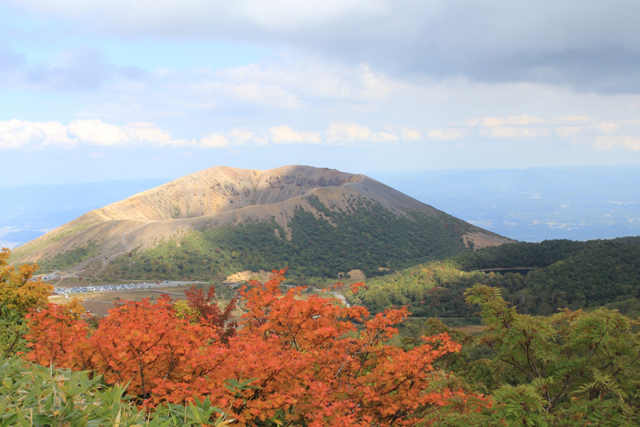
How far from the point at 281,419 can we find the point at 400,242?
367 ft

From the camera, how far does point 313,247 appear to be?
114375 millimetres

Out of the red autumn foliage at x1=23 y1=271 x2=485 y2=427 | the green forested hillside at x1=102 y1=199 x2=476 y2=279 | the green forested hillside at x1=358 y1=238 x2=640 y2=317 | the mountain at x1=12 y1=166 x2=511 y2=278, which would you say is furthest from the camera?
the mountain at x1=12 y1=166 x2=511 y2=278

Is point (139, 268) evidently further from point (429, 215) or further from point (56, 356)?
point (56, 356)

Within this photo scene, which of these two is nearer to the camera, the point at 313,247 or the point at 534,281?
the point at 534,281

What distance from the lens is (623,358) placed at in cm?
971

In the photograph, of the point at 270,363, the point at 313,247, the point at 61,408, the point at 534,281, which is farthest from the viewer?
the point at 313,247

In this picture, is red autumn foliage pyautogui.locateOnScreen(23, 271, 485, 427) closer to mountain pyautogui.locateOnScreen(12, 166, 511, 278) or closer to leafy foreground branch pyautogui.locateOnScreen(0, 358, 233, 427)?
leafy foreground branch pyautogui.locateOnScreen(0, 358, 233, 427)

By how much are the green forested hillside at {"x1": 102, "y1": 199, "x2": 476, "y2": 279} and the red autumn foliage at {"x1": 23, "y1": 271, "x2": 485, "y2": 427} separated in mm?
89355

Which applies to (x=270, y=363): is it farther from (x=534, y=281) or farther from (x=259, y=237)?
(x=259, y=237)

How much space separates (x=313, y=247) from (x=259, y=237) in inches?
568

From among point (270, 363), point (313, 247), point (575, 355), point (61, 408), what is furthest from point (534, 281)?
point (313, 247)

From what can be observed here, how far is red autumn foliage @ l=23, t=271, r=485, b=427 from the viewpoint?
7703 millimetres

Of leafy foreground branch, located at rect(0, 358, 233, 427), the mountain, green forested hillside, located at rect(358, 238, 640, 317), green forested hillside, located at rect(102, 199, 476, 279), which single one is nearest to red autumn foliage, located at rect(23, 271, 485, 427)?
leafy foreground branch, located at rect(0, 358, 233, 427)

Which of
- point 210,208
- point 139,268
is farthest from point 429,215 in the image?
point 139,268
